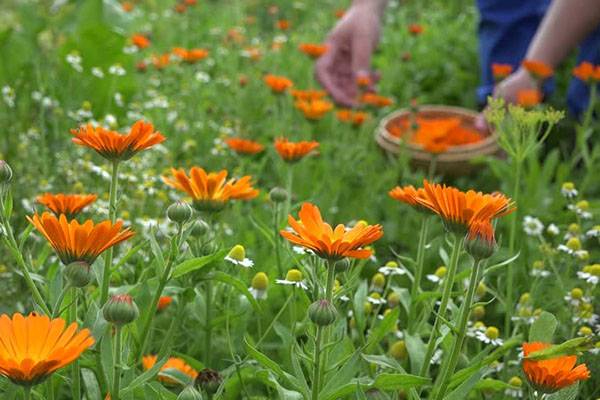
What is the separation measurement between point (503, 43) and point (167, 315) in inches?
66.5

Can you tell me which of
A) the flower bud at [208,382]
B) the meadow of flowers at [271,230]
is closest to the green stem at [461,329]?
the meadow of flowers at [271,230]

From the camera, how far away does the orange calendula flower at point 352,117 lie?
2.27 meters

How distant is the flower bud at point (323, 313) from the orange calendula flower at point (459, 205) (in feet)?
0.46

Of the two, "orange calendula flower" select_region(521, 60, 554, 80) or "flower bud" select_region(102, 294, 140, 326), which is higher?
"flower bud" select_region(102, 294, 140, 326)

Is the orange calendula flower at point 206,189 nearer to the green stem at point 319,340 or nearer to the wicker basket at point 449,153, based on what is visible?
the green stem at point 319,340

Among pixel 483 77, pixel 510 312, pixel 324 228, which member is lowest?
pixel 483 77

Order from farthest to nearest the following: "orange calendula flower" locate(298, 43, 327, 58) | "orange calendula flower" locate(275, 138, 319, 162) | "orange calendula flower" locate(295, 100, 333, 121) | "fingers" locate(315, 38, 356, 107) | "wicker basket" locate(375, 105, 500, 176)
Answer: "fingers" locate(315, 38, 356, 107), "orange calendula flower" locate(298, 43, 327, 58), "wicker basket" locate(375, 105, 500, 176), "orange calendula flower" locate(295, 100, 333, 121), "orange calendula flower" locate(275, 138, 319, 162)

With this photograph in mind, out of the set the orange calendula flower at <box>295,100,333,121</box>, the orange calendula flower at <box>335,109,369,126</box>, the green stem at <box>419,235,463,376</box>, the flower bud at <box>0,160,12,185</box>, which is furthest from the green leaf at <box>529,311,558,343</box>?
the orange calendula flower at <box>335,109,369,126</box>

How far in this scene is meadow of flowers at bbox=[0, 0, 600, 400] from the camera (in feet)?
3.09

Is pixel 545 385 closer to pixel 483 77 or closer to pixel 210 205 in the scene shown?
pixel 210 205

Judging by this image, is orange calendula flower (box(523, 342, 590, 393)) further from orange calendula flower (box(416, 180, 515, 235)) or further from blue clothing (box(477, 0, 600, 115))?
blue clothing (box(477, 0, 600, 115))

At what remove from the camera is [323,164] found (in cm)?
216

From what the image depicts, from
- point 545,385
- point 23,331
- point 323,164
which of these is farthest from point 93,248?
point 323,164

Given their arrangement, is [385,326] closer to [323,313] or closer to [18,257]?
[323,313]
